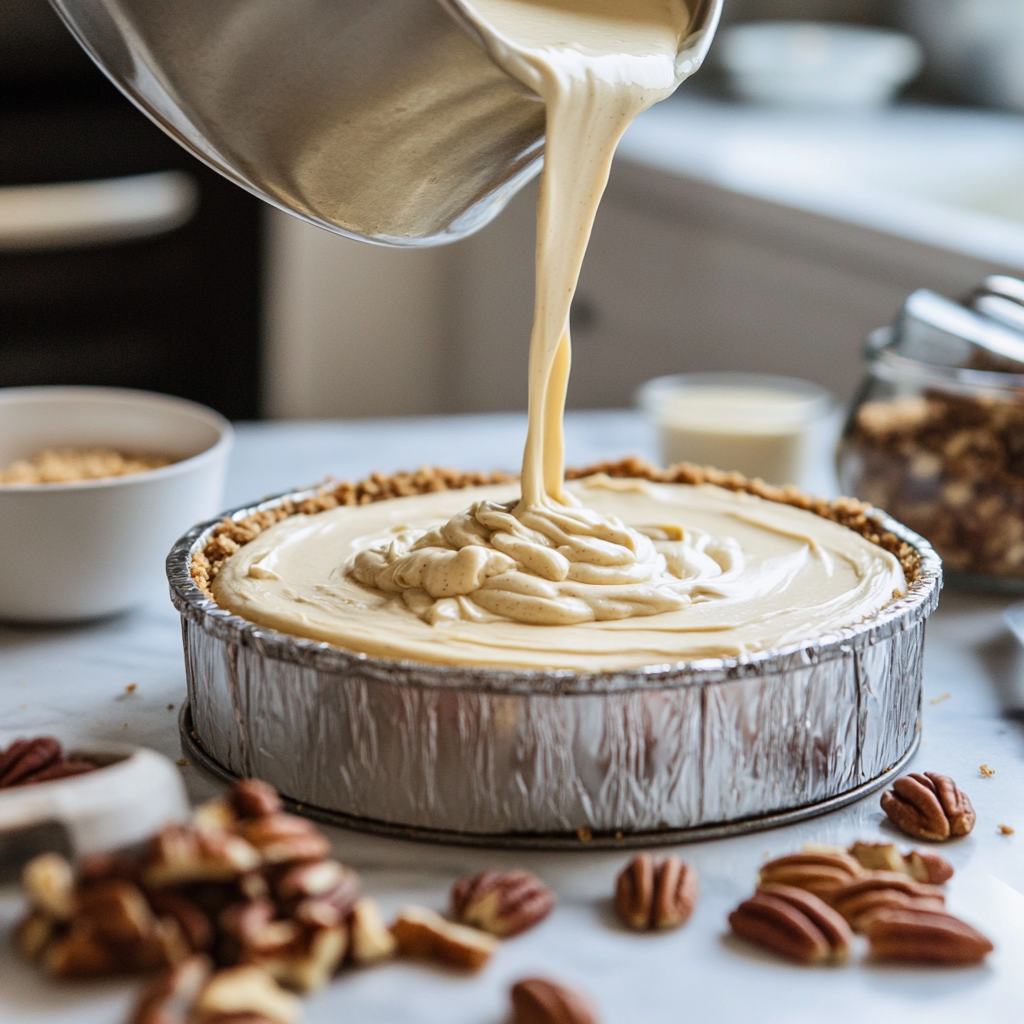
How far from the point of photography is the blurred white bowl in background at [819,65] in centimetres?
331

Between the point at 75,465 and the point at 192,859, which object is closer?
the point at 192,859

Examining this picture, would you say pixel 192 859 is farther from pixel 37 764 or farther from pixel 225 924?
pixel 37 764

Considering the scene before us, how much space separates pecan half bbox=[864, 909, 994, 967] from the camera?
2.76 ft

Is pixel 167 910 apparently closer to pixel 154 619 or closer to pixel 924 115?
pixel 154 619

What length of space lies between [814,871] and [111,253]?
258 cm

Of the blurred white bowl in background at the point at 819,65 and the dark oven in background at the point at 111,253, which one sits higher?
the blurred white bowl in background at the point at 819,65

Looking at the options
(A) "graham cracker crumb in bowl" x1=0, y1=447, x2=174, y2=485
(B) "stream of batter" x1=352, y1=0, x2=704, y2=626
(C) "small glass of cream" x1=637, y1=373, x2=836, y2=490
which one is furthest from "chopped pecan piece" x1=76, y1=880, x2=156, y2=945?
(C) "small glass of cream" x1=637, y1=373, x2=836, y2=490

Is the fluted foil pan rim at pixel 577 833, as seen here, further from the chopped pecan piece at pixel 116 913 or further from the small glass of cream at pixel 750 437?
the small glass of cream at pixel 750 437

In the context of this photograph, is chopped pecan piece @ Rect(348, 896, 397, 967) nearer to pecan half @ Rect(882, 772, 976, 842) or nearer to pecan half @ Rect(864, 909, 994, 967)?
pecan half @ Rect(864, 909, 994, 967)

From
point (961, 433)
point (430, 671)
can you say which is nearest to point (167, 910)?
point (430, 671)

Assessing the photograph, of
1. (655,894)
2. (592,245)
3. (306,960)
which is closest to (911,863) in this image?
(655,894)

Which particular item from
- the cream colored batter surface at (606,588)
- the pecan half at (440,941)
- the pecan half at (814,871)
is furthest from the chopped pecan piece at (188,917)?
the pecan half at (814,871)

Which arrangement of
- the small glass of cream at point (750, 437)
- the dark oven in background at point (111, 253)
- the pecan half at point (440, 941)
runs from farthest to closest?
the dark oven in background at point (111, 253) < the small glass of cream at point (750, 437) < the pecan half at point (440, 941)

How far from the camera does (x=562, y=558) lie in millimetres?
1116
